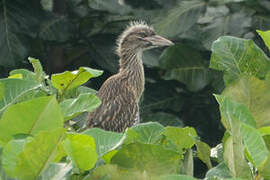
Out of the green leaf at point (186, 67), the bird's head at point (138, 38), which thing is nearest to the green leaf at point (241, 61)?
the bird's head at point (138, 38)

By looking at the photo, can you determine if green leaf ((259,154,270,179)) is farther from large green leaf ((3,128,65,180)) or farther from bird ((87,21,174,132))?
bird ((87,21,174,132))

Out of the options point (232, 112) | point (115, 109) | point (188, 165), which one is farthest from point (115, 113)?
point (232, 112)

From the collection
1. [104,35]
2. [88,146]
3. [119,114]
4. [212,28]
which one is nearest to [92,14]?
[104,35]

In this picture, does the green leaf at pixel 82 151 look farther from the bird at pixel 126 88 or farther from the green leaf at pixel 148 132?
the bird at pixel 126 88

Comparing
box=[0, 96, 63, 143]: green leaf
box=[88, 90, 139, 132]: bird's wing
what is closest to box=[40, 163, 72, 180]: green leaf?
box=[0, 96, 63, 143]: green leaf

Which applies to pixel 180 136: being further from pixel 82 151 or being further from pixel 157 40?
pixel 157 40

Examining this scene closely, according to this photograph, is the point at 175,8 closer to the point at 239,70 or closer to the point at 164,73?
the point at 164,73

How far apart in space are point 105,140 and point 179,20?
5.04 meters

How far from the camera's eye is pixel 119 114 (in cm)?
484

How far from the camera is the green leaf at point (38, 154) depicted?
1419 millimetres

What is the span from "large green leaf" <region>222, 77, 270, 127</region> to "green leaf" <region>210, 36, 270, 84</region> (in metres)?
0.19

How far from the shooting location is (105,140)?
5.33 ft

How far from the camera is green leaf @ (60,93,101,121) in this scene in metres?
1.81

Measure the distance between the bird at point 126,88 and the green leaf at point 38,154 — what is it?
287 centimetres
